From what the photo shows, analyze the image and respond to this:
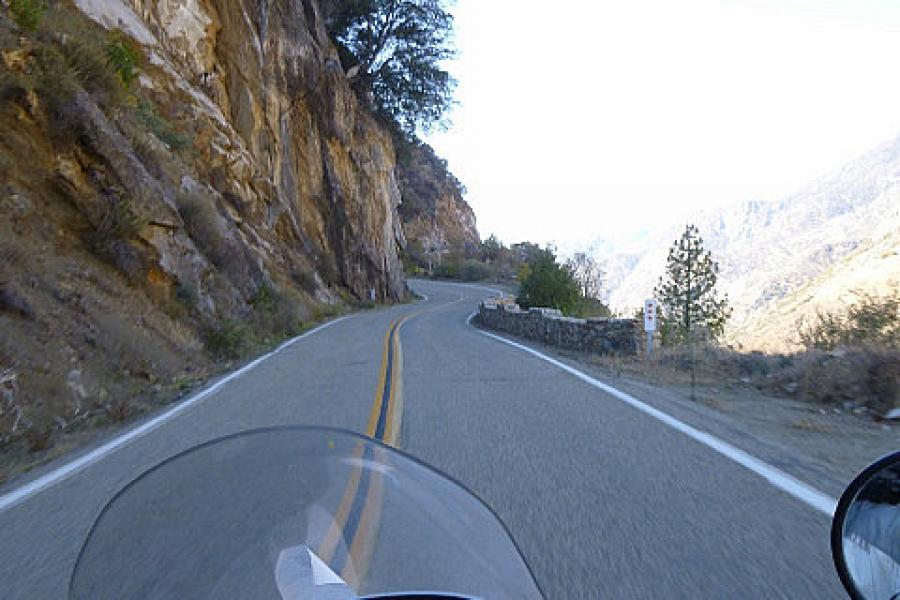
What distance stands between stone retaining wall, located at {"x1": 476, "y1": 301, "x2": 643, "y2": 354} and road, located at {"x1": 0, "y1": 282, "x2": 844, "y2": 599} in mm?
4215

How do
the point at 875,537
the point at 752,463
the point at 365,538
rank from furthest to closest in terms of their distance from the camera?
the point at 752,463 < the point at 875,537 < the point at 365,538

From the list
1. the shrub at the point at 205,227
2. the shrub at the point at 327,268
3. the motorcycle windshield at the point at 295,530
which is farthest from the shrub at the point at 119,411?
the shrub at the point at 327,268

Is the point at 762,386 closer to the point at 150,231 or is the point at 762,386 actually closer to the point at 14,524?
the point at 14,524

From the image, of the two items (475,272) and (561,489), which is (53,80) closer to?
(561,489)

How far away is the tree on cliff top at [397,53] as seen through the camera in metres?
36.2

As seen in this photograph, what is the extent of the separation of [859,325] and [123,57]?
18982 millimetres

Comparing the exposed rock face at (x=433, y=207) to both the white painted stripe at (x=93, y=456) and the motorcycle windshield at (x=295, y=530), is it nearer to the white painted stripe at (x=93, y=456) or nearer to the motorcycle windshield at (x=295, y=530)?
the white painted stripe at (x=93, y=456)

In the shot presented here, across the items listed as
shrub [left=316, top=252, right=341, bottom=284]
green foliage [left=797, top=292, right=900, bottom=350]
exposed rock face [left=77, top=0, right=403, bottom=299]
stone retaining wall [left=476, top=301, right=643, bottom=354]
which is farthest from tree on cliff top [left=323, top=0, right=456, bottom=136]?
green foliage [left=797, top=292, right=900, bottom=350]

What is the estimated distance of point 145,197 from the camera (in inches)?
559

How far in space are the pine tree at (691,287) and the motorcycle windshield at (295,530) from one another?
2461 cm

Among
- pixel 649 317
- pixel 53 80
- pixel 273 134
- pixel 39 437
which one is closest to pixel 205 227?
pixel 53 80

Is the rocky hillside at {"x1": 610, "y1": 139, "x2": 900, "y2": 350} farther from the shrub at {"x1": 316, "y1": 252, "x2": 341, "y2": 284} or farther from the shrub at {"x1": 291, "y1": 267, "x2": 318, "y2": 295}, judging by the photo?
the shrub at {"x1": 316, "y1": 252, "x2": 341, "y2": 284}

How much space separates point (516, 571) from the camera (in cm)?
188

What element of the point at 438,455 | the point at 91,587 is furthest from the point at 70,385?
the point at 91,587
